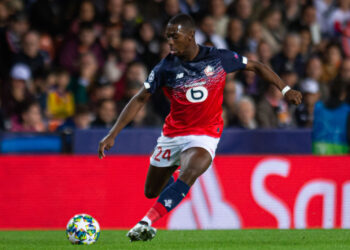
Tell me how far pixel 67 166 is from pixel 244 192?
2.52 meters

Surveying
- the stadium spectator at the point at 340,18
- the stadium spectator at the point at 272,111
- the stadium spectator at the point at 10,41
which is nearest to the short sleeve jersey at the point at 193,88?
the stadium spectator at the point at 272,111

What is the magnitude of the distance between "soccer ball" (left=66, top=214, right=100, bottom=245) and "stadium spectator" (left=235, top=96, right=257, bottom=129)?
4.37 meters

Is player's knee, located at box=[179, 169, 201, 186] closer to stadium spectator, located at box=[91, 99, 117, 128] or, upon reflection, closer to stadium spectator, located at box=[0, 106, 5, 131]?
stadium spectator, located at box=[91, 99, 117, 128]

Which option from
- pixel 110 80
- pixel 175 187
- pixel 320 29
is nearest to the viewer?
pixel 175 187

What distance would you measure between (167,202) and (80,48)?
21.2 ft

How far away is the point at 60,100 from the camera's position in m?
12.0

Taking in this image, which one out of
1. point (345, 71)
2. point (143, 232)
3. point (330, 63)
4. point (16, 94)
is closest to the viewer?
point (143, 232)

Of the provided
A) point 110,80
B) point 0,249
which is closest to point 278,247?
point 0,249

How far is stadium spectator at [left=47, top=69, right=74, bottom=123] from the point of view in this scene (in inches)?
468

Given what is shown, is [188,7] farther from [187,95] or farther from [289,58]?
[187,95]

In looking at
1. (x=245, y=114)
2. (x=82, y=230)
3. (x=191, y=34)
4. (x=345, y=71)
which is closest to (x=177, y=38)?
(x=191, y=34)

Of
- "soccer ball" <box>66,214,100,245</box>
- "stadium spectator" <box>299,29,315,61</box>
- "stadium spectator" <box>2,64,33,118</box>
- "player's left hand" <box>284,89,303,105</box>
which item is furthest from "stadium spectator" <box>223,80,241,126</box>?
"soccer ball" <box>66,214,100,245</box>

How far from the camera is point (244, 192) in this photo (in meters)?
10.5

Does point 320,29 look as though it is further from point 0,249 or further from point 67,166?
point 0,249
